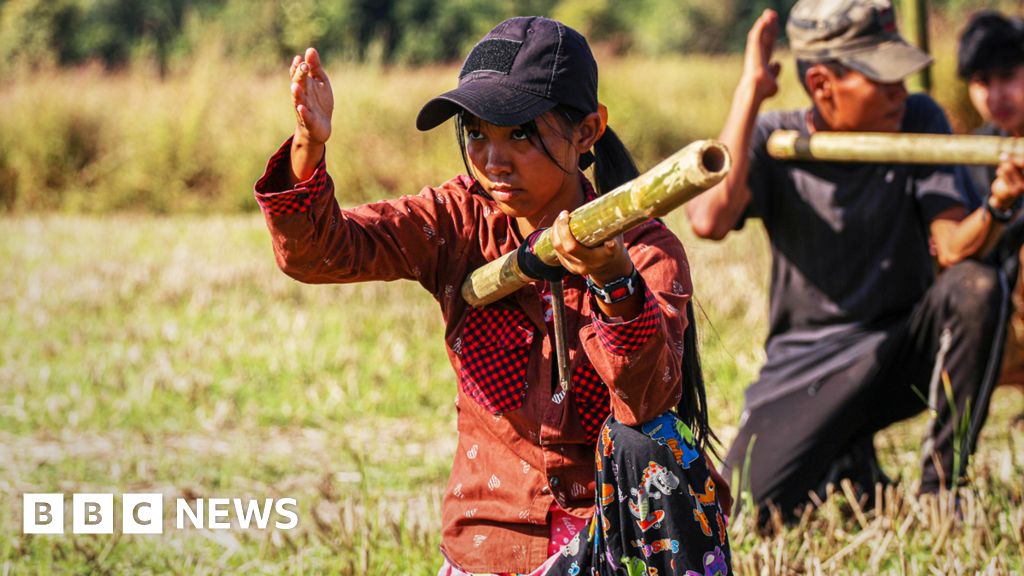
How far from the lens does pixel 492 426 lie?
99.0 inches

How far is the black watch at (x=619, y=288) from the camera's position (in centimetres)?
197

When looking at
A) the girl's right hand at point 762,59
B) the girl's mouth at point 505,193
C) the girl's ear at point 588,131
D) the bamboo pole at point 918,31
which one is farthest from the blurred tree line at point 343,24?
the girl's mouth at point 505,193

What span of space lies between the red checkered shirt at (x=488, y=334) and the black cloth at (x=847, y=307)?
153 cm

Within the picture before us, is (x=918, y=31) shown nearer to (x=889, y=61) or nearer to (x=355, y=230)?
(x=889, y=61)

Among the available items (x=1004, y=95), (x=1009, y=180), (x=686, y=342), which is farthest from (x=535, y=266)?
(x=1004, y=95)

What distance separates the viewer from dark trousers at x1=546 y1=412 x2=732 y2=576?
219 centimetres

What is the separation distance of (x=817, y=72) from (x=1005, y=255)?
139cm

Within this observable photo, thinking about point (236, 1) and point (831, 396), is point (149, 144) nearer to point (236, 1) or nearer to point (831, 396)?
point (831, 396)

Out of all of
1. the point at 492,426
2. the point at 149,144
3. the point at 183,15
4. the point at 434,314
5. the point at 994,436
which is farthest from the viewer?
Result: the point at 183,15

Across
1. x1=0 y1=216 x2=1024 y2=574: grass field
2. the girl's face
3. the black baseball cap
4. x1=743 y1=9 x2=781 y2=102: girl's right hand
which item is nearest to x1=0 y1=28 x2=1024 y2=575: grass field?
x1=0 y1=216 x2=1024 y2=574: grass field

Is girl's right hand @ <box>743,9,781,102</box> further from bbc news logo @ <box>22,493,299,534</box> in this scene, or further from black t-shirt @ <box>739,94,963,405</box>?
bbc news logo @ <box>22,493,299,534</box>

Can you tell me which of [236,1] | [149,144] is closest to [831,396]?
[149,144]

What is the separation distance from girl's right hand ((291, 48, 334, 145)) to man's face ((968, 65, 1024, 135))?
11.4 feet

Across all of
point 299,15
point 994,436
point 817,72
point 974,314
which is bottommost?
point 994,436
